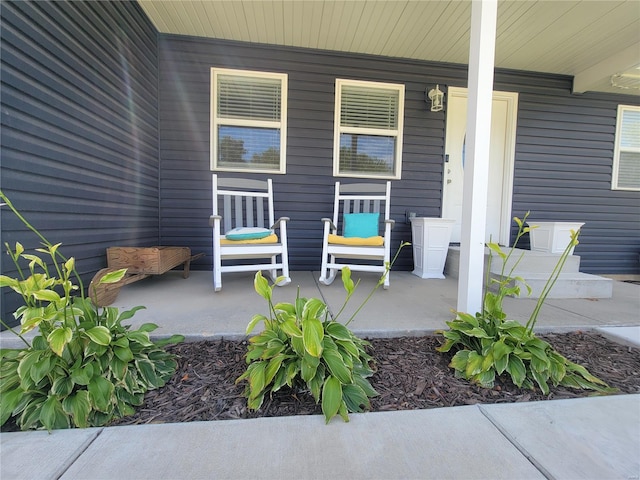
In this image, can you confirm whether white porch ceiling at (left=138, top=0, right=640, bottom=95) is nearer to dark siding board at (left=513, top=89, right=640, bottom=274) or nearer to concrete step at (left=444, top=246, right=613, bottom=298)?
dark siding board at (left=513, top=89, right=640, bottom=274)

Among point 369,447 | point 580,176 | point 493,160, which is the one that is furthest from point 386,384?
point 580,176

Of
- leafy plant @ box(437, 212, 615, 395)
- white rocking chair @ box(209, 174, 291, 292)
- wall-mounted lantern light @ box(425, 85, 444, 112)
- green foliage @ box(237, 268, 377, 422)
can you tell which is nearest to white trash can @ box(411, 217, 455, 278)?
wall-mounted lantern light @ box(425, 85, 444, 112)

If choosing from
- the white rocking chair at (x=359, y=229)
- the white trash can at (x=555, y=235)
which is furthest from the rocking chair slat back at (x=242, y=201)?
the white trash can at (x=555, y=235)

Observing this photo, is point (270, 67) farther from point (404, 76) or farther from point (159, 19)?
point (404, 76)

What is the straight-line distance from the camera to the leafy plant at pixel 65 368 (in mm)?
930

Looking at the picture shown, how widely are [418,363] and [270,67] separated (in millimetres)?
3297

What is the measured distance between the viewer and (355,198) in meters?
3.20

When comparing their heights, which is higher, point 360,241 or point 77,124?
point 77,124

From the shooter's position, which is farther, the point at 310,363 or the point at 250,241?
the point at 250,241

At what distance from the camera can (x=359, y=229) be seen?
306cm

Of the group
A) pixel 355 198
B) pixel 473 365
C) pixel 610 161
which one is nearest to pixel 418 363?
pixel 473 365

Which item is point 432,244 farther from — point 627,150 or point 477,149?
point 627,150

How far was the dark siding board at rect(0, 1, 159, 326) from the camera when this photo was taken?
149 centimetres

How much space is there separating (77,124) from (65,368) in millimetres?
1715
